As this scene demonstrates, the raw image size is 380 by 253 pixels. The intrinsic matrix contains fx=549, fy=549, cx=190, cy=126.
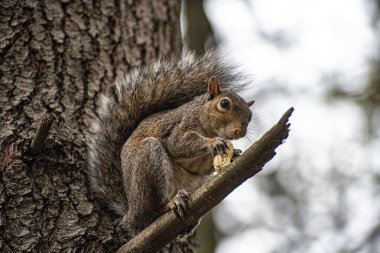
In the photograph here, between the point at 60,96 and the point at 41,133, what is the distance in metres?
0.39

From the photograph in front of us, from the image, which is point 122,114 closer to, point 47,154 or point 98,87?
point 98,87

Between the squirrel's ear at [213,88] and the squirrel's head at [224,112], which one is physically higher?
the squirrel's ear at [213,88]

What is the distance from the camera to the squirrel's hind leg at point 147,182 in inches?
72.6

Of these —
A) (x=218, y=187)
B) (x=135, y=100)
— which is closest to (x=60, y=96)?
(x=135, y=100)

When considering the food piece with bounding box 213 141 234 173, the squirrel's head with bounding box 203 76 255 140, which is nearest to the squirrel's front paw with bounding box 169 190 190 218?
the food piece with bounding box 213 141 234 173

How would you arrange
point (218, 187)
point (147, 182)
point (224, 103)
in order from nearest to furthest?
point (218, 187) < point (147, 182) < point (224, 103)

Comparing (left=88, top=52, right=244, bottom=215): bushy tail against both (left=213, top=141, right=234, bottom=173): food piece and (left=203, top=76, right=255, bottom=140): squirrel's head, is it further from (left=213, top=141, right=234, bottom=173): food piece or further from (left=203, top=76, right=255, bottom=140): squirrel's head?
(left=213, top=141, right=234, bottom=173): food piece

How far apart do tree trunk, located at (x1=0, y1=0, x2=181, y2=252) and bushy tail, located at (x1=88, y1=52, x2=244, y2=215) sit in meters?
0.05

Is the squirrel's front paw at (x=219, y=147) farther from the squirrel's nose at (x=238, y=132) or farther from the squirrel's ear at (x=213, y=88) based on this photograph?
the squirrel's ear at (x=213, y=88)

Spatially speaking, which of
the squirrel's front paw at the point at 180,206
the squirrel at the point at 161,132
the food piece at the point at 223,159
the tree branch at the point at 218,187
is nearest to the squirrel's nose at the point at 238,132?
the squirrel at the point at 161,132

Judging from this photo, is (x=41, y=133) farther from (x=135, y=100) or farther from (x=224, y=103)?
(x=224, y=103)

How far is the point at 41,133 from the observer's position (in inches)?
63.9

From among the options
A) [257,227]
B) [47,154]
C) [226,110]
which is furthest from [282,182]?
[47,154]

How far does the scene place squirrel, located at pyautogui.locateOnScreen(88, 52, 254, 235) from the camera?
1.86 meters
